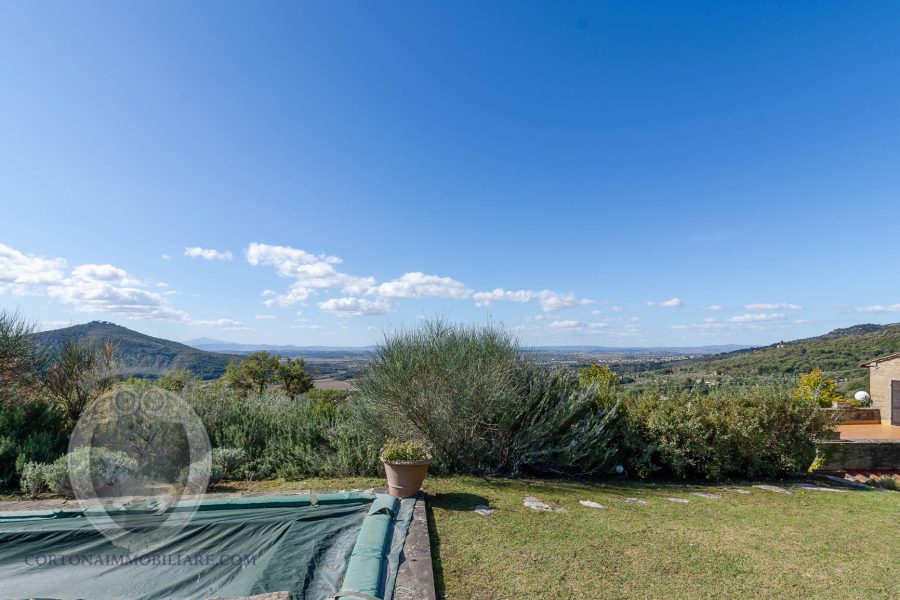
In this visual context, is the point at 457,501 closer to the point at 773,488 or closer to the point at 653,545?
the point at 653,545

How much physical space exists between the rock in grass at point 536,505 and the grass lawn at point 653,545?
0.09 meters

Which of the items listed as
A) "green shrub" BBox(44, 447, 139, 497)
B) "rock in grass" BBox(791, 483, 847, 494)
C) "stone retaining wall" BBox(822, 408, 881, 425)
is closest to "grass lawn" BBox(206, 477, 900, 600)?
"rock in grass" BBox(791, 483, 847, 494)

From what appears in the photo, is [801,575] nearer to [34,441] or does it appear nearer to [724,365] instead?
[34,441]

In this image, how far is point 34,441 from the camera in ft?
19.3

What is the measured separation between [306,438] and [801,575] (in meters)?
6.04

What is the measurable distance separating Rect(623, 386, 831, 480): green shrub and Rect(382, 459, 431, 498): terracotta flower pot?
3937mm

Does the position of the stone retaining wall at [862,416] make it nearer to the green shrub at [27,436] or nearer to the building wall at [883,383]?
the building wall at [883,383]

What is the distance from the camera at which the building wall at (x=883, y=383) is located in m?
14.2

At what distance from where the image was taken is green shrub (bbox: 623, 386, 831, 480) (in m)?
6.78

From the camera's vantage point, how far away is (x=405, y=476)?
183 inches

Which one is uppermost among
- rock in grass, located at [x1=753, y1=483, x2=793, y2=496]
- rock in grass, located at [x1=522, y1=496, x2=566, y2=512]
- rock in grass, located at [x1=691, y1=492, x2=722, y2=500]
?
rock in grass, located at [x1=522, y1=496, x2=566, y2=512]
